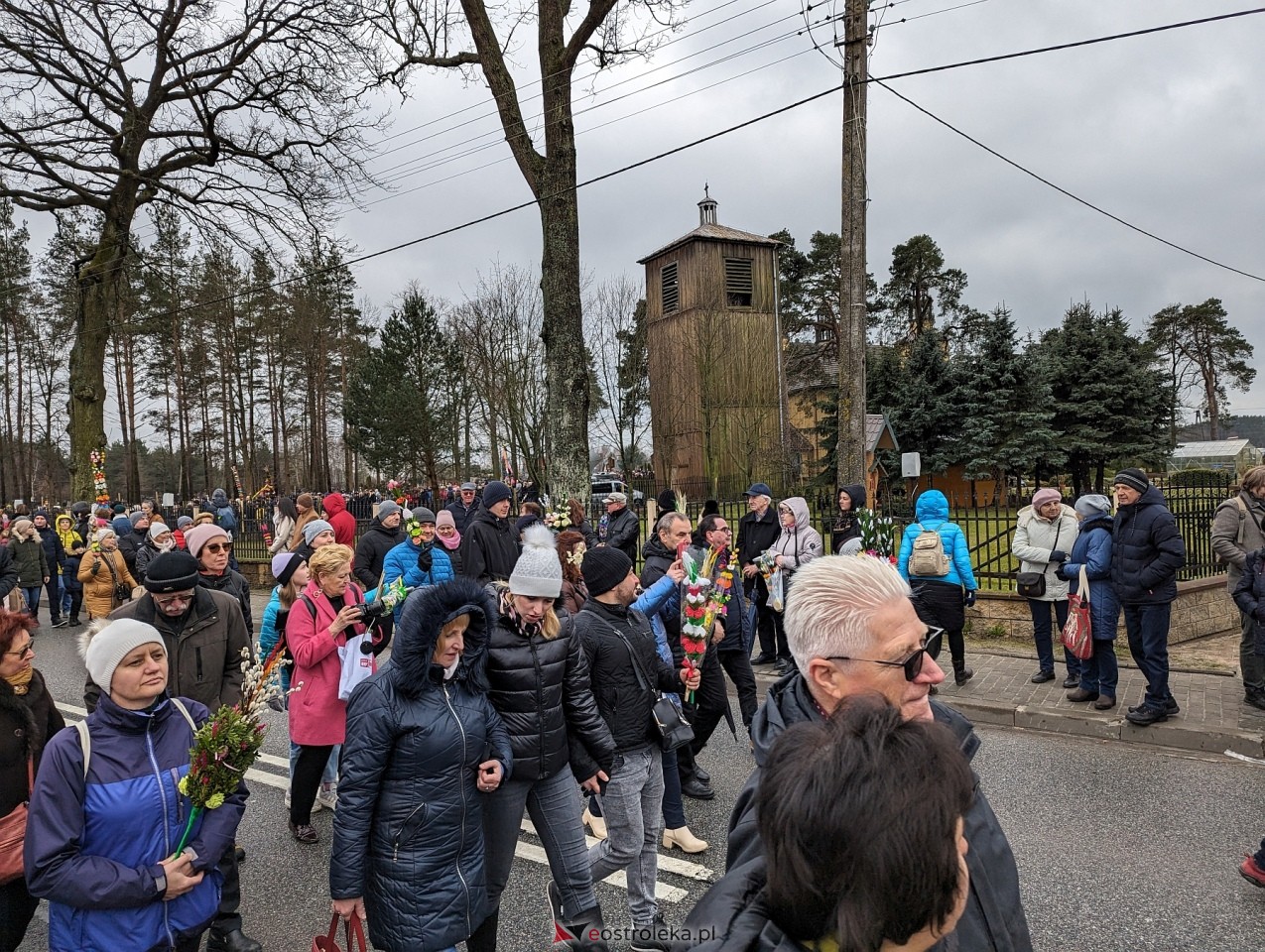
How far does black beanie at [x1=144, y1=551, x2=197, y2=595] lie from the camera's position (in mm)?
3902

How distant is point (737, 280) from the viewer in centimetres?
3766

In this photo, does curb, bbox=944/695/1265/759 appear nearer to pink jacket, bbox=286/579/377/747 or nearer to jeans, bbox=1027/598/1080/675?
jeans, bbox=1027/598/1080/675

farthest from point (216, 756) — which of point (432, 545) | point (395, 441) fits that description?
point (395, 441)

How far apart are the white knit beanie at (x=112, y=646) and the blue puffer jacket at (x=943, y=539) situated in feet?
20.9

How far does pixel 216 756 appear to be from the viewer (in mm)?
2699

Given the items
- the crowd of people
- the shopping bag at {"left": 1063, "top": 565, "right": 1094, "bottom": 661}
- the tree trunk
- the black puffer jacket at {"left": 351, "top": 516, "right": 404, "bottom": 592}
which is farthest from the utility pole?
the tree trunk

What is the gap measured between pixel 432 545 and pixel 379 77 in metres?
8.63

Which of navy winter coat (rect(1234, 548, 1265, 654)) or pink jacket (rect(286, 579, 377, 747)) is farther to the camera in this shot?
navy winter coat (rect(1234, 548, 1265, 654))

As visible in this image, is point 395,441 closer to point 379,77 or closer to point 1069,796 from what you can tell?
point 379,77

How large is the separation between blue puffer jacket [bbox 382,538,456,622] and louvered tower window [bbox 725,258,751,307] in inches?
1204

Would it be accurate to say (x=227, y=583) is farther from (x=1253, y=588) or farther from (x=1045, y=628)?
(x=1253, y=588)

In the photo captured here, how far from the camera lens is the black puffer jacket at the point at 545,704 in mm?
3387

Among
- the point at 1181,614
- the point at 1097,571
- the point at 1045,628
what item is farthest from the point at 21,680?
the point at 1181,614

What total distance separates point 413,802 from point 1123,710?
6.32m
